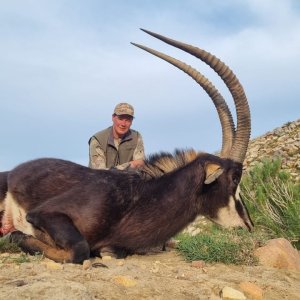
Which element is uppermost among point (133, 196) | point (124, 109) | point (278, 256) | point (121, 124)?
point (124, 109)

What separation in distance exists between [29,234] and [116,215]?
997 mm

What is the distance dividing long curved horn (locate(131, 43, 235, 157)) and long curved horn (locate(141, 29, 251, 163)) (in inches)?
5.7

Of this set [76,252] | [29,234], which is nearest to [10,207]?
[29,234]

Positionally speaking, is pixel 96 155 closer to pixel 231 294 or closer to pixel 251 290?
pixel 251 290

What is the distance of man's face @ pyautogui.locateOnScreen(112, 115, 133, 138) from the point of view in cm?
854

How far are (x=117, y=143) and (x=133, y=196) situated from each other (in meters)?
3.16

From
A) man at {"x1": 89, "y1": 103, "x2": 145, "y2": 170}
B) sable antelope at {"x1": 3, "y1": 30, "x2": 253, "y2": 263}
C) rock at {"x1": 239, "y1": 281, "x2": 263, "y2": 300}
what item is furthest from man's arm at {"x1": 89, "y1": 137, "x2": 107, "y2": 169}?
rock at {"x1": 239, "y1": 281, "x2": 263, "y2": 300}

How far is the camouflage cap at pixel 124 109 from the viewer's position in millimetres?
8477

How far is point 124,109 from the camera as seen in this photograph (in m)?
8.48

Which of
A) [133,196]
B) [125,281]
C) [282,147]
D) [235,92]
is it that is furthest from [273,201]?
[282,147]

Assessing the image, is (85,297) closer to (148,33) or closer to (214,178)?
(214,178)

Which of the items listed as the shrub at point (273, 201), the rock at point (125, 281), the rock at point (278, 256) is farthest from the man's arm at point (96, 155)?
the rock at point (125, 281)

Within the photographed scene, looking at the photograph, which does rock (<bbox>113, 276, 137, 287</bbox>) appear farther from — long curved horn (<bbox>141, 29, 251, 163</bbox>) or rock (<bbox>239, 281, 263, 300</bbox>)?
long curved horn (<bbox>141, 29, 251, 163</bbox>)

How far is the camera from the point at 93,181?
5.68 meters
